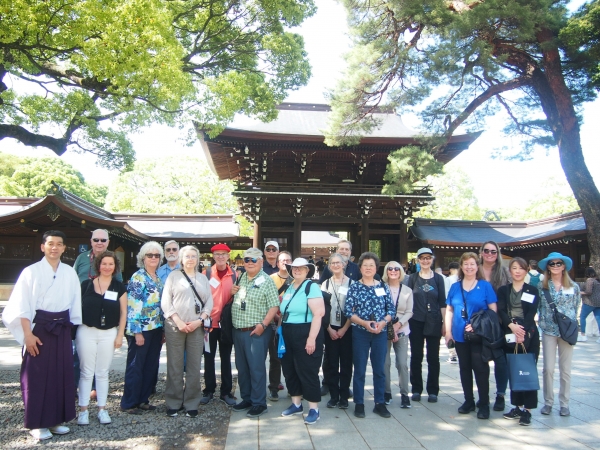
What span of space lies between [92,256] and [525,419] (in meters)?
4.44

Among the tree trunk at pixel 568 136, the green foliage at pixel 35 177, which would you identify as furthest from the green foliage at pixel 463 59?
the green foliage at pixel 35 177

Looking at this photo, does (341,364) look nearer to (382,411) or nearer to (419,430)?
(382,411)

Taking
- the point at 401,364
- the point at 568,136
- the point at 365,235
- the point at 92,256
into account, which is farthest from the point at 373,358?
the point at 365,235

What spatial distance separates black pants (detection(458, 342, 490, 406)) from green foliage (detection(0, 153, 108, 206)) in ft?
97.5

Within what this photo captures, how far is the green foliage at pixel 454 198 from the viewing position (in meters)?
32.7

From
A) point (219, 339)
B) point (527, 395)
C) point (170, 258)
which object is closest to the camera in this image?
point (527, 395)

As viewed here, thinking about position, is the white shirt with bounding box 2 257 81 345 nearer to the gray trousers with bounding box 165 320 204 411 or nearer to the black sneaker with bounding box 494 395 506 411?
the gray trousers with bounding box 165 320 204 411

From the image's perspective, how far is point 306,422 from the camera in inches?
147

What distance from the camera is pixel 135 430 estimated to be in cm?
354

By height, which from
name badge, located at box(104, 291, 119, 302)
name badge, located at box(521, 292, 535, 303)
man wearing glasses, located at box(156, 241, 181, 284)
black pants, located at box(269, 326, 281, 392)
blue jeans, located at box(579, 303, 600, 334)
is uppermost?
man wearing glasses, located at box(156, 241, 181, 284)

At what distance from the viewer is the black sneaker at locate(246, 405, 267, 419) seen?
12.8ft

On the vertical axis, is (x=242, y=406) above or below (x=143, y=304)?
below

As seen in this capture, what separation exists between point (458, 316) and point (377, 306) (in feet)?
2.64

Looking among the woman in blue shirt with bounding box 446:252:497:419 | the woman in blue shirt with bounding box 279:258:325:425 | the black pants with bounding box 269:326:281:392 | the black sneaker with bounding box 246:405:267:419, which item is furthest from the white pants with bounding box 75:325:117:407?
the woman in blue shirt with bounding box 446:252:497:419
